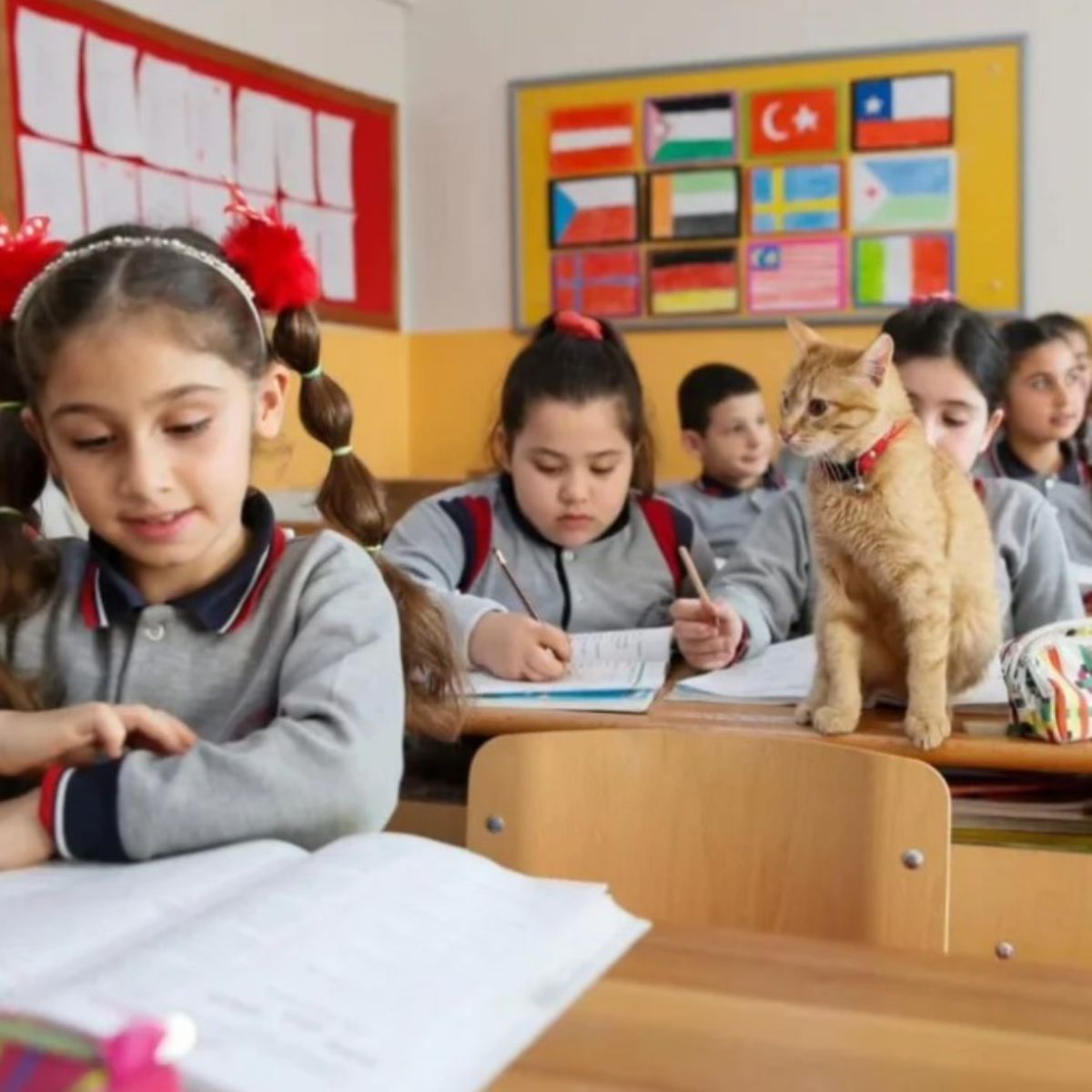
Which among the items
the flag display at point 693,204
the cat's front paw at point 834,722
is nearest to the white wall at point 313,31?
the flag display at point 693,204

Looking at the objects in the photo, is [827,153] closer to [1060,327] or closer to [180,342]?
[1060,327]

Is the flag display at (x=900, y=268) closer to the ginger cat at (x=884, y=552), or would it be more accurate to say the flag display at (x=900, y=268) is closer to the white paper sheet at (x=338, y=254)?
the white paper sheet at (x=338, y=254)

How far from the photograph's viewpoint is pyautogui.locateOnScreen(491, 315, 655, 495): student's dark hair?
204 cm

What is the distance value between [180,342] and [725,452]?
251 cm

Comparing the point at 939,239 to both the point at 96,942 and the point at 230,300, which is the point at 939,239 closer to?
the point at 230,300

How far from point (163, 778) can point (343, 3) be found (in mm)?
3684

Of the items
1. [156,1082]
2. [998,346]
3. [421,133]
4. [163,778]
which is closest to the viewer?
[156,1082]

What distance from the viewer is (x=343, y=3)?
4137mm

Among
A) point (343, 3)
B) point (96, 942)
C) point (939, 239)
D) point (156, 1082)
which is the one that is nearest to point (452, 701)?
point (96, 942)

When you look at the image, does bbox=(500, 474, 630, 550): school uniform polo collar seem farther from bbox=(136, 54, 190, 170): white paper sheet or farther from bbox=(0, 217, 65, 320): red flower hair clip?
bbox=(136, 54, 190, 170): white paper sheet

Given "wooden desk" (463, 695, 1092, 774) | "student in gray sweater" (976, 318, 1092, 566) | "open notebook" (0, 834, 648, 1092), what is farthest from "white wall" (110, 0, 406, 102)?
"open notebook" (0, 834, 648, 1092)

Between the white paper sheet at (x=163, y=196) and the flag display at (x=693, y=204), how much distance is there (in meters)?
1.42

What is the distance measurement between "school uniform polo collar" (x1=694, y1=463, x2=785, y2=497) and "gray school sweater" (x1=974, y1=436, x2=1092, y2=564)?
604 millimetres

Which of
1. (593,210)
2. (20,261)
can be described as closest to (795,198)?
(593,210)
